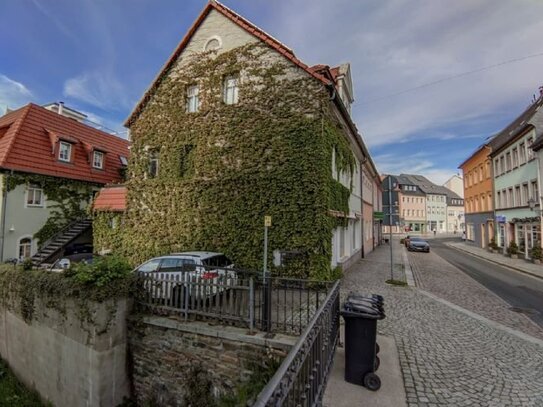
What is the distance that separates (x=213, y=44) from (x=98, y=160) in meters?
13.2

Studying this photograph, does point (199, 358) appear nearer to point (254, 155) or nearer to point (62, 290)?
point (62, 290)

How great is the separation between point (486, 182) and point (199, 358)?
33927mm

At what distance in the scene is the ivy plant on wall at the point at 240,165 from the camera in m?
11.1

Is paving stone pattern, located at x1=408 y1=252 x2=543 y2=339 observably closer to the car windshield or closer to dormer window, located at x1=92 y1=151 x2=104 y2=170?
the car windshield

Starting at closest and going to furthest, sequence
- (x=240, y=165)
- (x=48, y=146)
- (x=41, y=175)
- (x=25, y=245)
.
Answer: (x=240, y=165)
(x=25, y=245)
(x=41, y=175)
(x=48, y=146)

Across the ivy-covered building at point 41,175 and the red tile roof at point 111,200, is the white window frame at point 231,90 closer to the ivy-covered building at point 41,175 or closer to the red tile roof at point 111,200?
the red tile roof at point 111,200

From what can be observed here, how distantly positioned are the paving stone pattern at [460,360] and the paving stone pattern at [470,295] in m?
0.93

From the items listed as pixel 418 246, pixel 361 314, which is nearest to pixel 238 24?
pixel 361 314

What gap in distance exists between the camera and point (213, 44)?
13.6 meters

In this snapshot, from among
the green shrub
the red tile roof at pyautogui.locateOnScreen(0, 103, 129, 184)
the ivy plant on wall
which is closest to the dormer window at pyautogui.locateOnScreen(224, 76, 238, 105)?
the ivy plant on wall

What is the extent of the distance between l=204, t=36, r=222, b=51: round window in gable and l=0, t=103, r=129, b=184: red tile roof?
11.8 m

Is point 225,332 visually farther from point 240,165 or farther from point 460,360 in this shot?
point 240,165

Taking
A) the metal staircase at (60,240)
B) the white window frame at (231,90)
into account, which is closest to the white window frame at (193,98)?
the white window frame at (231,90)

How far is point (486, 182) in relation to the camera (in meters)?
30.3
